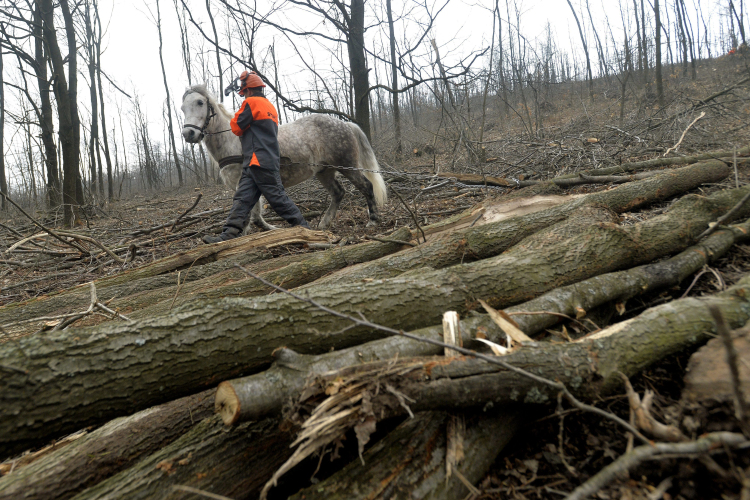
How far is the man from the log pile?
311 cm

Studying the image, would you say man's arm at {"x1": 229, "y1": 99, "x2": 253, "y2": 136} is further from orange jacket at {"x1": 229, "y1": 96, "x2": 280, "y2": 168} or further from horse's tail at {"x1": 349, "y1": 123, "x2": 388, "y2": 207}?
horse's tail at {"x1": 349, "y1": 123, "x2": 388, "y2": 207}

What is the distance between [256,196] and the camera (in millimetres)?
5129

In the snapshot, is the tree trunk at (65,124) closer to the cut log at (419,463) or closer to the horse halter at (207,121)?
the horse halter at (207,121)

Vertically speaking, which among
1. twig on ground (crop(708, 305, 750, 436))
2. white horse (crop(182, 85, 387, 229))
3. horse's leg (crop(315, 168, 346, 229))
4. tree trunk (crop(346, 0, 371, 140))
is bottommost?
twig on ground (crop(708, 305, 750, 436))

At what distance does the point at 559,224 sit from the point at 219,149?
515cm

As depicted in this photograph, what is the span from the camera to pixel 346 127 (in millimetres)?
6805

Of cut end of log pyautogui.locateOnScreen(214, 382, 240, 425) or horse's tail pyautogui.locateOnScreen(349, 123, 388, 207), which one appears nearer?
cut end of log pyautogui.locateOnScreen(214, 382, 240, 425)

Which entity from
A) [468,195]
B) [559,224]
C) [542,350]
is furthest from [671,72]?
[542,350]

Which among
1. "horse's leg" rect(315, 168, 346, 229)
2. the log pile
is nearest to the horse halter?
"horse's leg" rect(315, 168, 346, 229)

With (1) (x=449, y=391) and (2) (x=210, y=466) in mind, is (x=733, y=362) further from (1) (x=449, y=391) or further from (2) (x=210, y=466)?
(2) (x=210, y=466)

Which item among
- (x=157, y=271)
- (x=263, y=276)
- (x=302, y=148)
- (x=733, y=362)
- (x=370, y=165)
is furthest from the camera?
(x=370, y=165)

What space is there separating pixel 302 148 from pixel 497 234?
4.13 m

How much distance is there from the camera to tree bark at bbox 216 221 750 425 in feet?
4.90

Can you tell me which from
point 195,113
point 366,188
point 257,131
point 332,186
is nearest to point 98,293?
point 257,131
